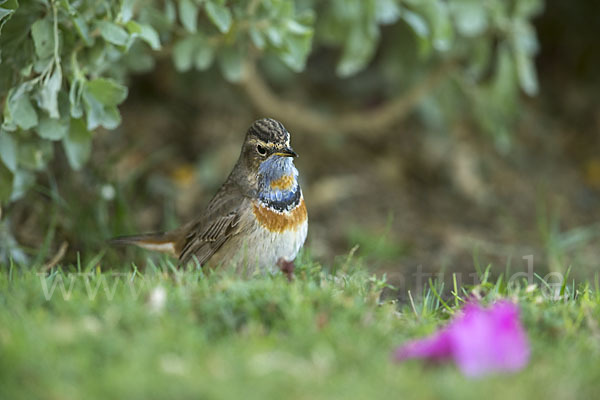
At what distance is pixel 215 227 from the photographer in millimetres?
4770

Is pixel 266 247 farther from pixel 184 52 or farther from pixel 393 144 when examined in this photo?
pixel 393 144

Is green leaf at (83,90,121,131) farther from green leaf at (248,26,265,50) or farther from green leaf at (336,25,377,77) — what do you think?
green leaf at (336,25,377,77)

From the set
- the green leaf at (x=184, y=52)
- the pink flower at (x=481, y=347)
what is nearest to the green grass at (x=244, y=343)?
the pink flower at (x=481, y=347)

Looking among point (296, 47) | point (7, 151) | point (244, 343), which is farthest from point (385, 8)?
point (244, 343)

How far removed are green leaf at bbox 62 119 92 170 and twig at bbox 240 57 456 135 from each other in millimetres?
2399

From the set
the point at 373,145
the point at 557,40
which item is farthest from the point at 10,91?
the point at 557,40

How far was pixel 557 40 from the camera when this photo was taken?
9.04 metres

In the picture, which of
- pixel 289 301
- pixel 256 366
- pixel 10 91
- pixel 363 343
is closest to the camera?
pixel 256 366

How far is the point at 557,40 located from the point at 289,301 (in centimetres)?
683

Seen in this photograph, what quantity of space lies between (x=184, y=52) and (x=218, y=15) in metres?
0.71

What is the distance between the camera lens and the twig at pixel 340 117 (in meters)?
7.30

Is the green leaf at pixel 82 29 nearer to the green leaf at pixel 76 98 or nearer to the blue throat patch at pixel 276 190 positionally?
the green leaf at pixel 76 98

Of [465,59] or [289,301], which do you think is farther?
[465,59]

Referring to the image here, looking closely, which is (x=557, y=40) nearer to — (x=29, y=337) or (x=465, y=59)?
(x=465, y=59)
